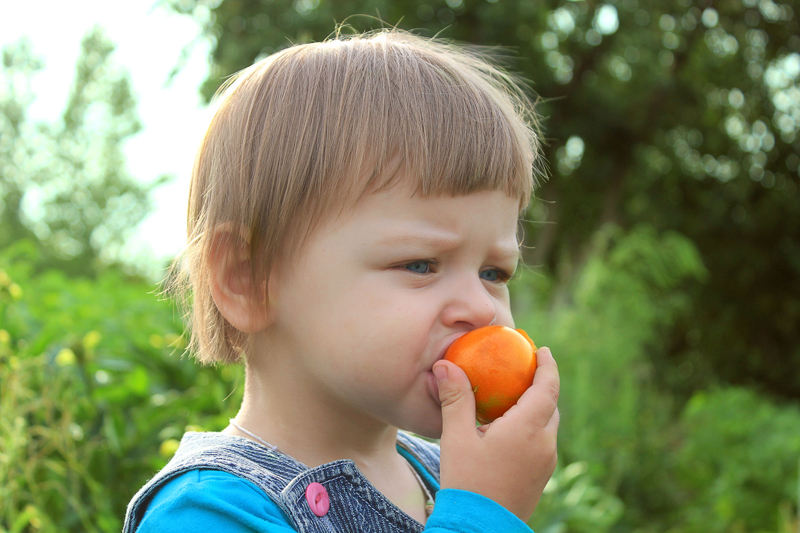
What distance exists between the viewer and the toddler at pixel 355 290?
43.9 inches

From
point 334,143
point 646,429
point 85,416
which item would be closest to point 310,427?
point 334,143

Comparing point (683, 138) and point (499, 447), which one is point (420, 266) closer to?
point (499, 447)

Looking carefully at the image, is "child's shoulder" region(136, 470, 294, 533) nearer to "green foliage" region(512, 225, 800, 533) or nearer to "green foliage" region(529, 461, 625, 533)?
"green foliage" region(529, 461, 625, 533)

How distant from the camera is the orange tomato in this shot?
1140mm

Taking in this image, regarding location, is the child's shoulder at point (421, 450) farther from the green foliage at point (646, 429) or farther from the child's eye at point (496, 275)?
the green foliage at point (646, 429)

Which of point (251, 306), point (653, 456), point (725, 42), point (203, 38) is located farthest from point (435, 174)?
point (725, 42)

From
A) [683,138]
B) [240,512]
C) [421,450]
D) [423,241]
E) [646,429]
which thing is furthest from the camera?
[683,138]

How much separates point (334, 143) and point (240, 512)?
0.63m

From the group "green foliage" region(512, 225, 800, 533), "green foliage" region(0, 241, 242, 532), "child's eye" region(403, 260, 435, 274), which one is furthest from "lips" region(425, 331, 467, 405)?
"green foliage" region(512, 225, 800, 533)

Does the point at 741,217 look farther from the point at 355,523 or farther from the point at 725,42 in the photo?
the point at 355,523

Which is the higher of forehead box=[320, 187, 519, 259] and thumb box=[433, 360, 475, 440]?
forehead box=[320, 187, 519, 259]

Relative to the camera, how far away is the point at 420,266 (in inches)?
46.7

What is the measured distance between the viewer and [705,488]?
554 centimetres

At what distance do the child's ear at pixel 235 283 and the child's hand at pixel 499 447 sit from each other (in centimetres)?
37
